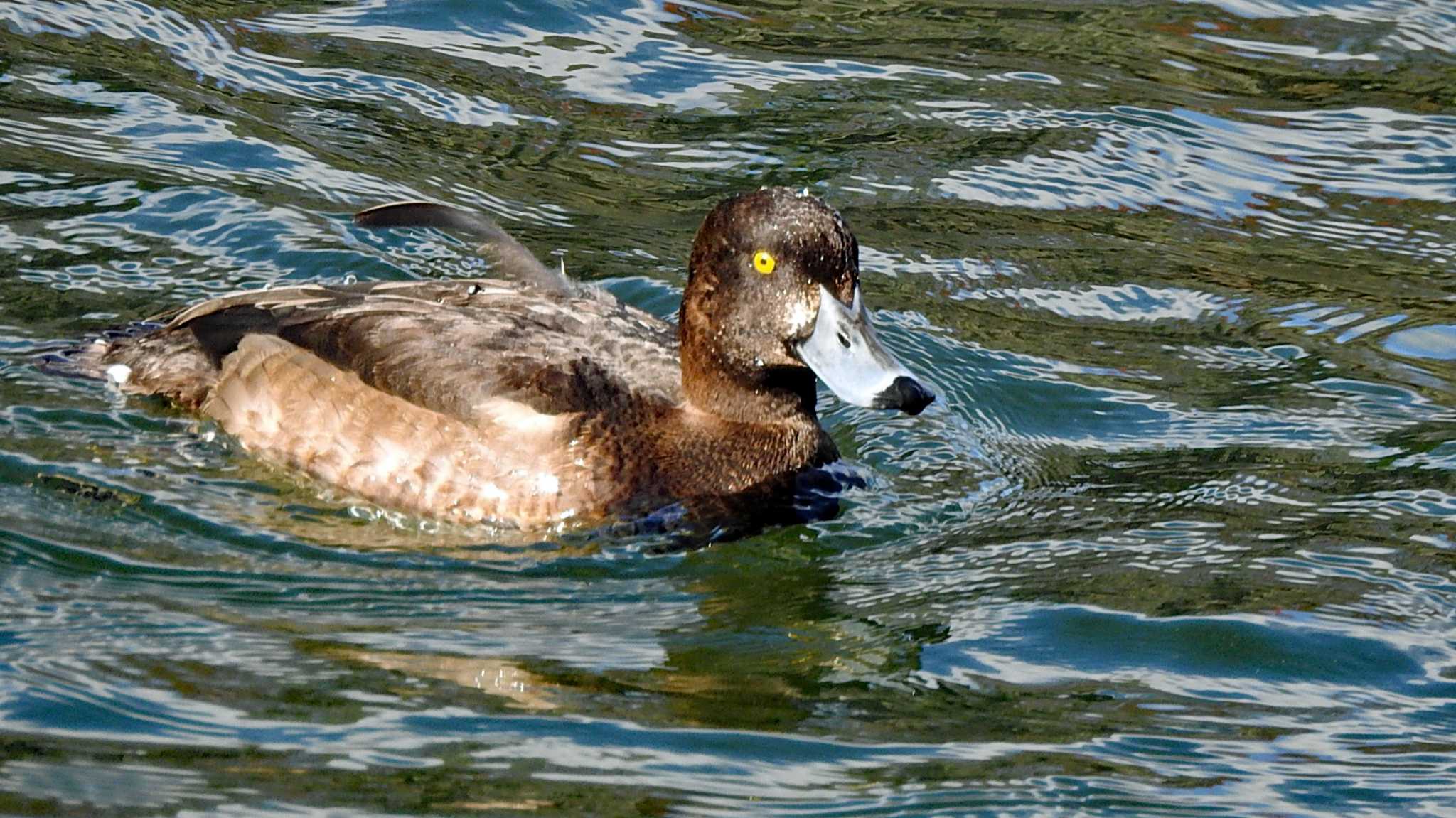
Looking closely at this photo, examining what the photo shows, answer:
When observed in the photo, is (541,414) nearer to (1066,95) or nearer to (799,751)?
(799,751)

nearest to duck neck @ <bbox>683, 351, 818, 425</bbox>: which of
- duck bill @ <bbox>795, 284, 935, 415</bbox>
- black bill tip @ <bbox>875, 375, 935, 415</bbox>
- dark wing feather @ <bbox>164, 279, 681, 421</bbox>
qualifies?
dark wing feather @ <bbox>164, 279, 681, 421</bbox>

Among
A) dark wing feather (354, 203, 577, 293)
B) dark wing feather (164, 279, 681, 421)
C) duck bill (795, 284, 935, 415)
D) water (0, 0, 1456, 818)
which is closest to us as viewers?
water (0, 0, 1456, 818)

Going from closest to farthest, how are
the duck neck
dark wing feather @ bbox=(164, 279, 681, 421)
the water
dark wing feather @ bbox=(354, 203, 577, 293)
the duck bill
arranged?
the water
the duck bill
dark wing feather @ bbox=(164, 279, 681, 421)
the duck neck
dark wing feather @ bbox=(354, 203, 577, 293)

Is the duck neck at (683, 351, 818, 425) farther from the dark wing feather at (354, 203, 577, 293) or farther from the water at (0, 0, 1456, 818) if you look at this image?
the dark wing feather at (354, 203, 577, 293)

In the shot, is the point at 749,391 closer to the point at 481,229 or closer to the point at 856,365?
the point at 856,365

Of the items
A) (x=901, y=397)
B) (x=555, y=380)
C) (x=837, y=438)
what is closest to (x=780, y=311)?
(x=901, y=397)

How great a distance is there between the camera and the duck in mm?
6117

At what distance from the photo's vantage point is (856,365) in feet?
19.9

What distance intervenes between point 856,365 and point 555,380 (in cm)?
96

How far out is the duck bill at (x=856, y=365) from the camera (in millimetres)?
6047

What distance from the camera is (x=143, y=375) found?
6879 mm

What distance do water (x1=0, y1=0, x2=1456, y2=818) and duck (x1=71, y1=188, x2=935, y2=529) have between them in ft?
0.60

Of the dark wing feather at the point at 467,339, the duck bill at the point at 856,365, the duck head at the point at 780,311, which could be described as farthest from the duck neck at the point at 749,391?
the duck bill at the point at 856,365

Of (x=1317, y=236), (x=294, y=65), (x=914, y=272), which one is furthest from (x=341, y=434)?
(x=1317, y=236)
